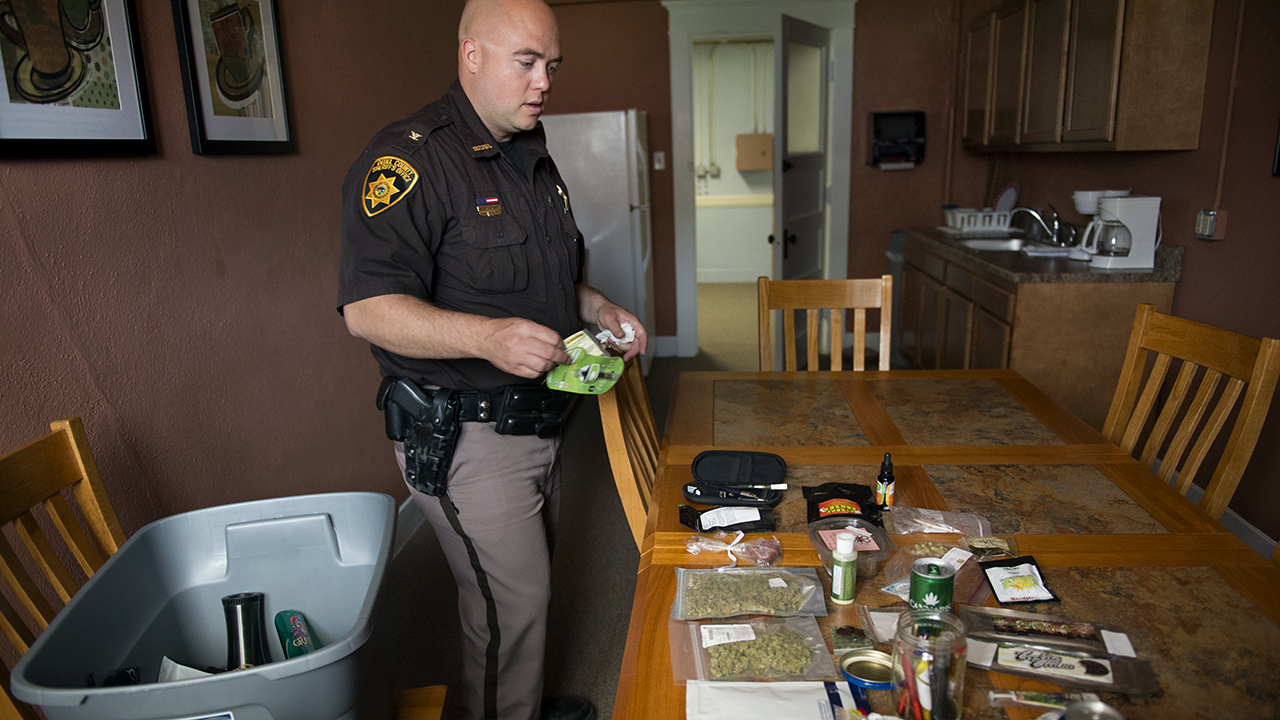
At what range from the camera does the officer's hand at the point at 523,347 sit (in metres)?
1.27

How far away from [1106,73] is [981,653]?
2824 millimetres

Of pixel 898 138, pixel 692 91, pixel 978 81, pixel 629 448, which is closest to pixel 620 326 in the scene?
pixel 629 448

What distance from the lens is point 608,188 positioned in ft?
13.7

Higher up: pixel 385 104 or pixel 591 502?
pixel 385 104

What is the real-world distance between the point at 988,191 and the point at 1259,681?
4479 millimetres

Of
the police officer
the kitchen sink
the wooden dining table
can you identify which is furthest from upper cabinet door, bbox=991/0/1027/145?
the police officer

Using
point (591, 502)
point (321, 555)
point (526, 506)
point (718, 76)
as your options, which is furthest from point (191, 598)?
point (718, 76)

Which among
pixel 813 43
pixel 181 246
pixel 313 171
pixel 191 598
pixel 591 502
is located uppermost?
pixel 813 43

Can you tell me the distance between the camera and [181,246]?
173cm

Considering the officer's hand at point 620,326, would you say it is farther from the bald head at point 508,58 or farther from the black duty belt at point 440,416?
the bald head at point 508,58

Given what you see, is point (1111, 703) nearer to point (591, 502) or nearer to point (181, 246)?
point (181, 246)

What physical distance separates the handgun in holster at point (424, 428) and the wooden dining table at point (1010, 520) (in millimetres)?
419

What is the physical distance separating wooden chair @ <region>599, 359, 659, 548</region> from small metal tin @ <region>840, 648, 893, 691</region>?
0.58 metres

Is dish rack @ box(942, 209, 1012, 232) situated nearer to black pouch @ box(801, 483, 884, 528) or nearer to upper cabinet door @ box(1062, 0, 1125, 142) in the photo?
upper cabinet door @ box(1062, 0, 1125, 142)
